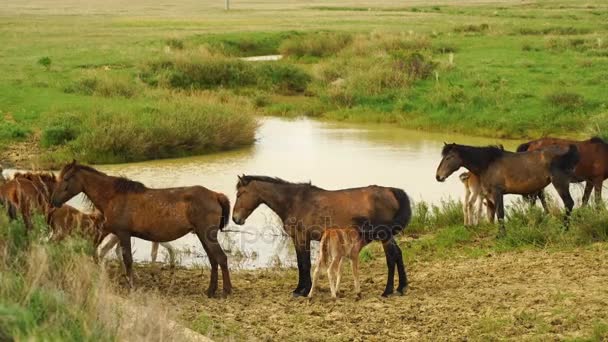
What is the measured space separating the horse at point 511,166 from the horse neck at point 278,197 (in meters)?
2.98

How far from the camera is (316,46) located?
40844 millimetres

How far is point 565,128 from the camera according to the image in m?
25.1

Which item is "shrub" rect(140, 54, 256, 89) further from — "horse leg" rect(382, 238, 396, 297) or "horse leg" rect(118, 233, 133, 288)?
"horse leg" rect(382, 238, 396, 297)

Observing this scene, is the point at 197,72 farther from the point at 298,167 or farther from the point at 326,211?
the point at 326,211

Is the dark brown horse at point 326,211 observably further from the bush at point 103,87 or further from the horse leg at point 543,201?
the bush at point 103,87

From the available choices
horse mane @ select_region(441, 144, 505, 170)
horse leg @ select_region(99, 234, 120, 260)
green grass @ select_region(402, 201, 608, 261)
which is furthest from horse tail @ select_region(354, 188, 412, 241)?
horse leg @ select_region(99, 234, 120, 260)

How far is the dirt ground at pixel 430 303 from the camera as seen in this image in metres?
8.78

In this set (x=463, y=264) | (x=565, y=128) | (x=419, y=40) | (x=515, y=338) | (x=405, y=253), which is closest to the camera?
(x=515, y=338)

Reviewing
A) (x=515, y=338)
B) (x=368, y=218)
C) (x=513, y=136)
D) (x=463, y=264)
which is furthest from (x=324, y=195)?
(x=513, y=136)

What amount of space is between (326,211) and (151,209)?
1.91 m

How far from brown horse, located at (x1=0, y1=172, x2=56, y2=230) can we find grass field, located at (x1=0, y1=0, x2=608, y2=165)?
9392 mm

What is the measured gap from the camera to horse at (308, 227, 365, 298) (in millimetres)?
10211

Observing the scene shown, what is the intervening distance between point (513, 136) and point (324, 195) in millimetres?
15345

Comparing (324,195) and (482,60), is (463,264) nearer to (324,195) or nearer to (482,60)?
(324,195)
